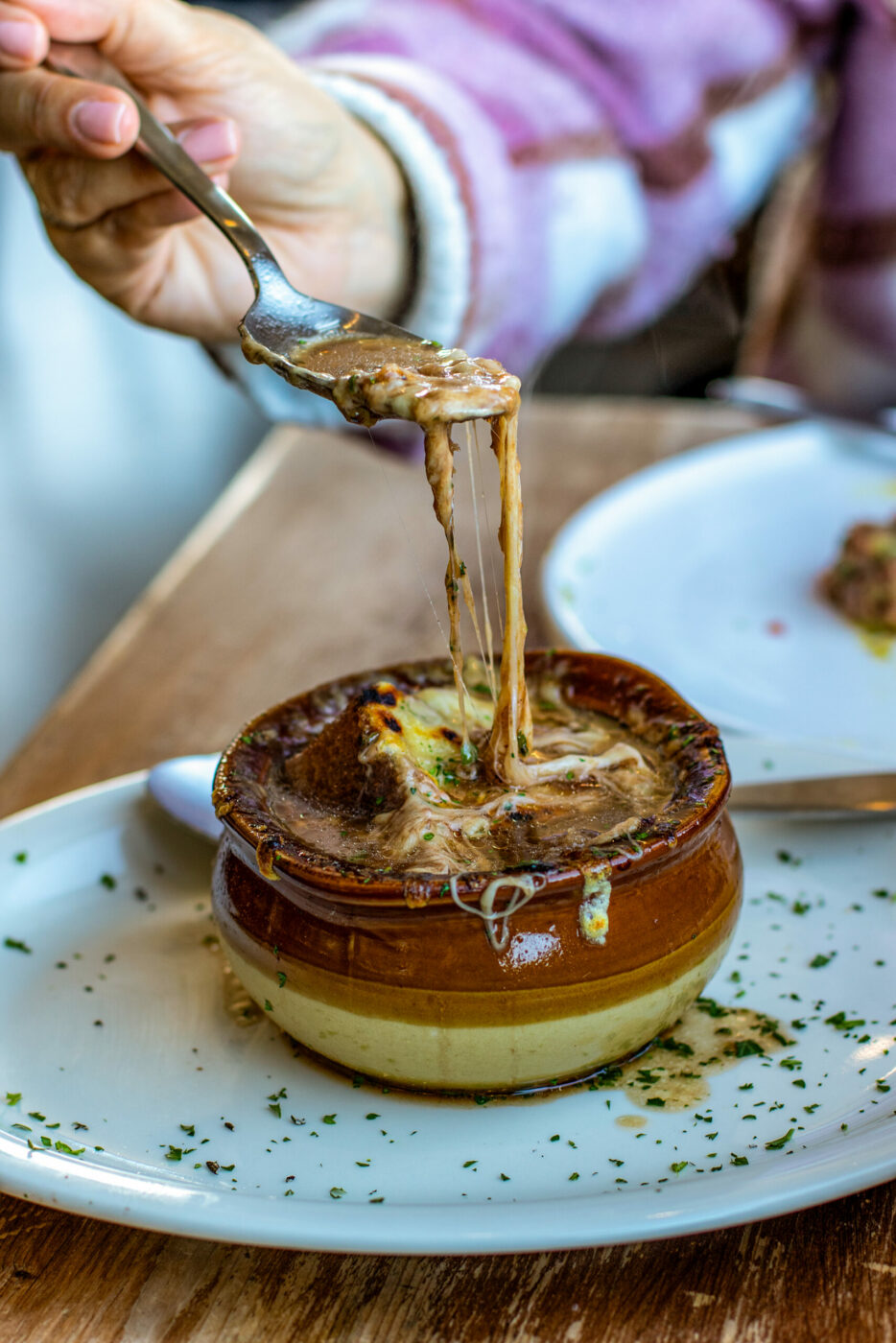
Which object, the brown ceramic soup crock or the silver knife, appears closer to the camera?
the brown ceramic soup crock

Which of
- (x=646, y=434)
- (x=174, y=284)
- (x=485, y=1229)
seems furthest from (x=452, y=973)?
(x=646, y=434)

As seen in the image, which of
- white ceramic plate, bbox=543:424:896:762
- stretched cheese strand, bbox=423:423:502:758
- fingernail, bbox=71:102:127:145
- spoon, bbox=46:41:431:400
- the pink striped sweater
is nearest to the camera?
stretched cheese strand, bbox=423:423:502:758

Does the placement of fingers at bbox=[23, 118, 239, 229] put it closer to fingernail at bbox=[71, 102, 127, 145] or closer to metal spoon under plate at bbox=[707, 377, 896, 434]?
fingernail at bbox=[71, 102, 127, 145]

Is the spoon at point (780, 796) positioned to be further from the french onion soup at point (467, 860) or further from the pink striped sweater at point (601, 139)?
the pink striped sweater at point (601, 139)

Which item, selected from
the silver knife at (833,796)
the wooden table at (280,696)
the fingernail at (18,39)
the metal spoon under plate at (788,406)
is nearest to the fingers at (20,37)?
the fingernail at (18,39)

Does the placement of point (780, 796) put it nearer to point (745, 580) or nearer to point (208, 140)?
point (745, 580)

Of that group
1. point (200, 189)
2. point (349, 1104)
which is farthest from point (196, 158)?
point (349, 1104)

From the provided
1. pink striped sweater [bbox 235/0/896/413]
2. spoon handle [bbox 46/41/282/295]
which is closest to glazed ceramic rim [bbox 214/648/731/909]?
spoon handle [bbox 46/41/282/295]
